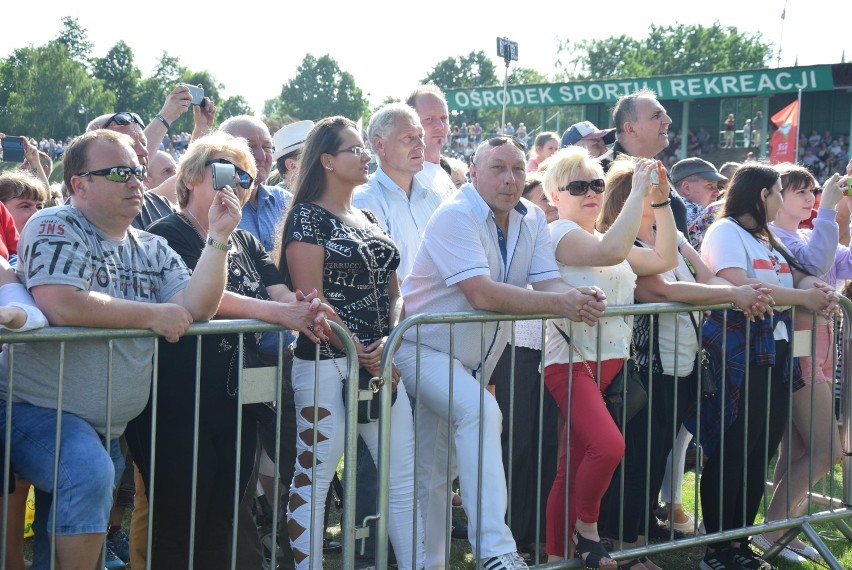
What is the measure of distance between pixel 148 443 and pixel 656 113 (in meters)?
3.82

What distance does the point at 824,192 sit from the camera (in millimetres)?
5684

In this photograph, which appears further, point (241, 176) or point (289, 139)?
point (289, 139)

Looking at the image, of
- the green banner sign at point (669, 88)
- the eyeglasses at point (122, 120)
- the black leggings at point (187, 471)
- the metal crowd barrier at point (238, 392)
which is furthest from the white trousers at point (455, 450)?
the green banner sign at point (669, 88)

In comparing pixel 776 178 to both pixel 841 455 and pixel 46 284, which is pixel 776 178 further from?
pixel 46 284

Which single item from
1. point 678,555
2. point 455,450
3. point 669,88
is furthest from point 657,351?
point 669,88

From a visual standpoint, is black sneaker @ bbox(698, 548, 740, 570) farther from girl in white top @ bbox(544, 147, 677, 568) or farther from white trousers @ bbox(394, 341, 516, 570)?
white trousers @ bbox(394, 341, 516, 570)

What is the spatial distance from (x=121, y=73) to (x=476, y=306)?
10111 centimetres

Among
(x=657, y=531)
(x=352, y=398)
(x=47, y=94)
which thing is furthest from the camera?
(x=47, y=94)

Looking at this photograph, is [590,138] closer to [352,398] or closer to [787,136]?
[352,398]

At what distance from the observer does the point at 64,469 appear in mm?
3133

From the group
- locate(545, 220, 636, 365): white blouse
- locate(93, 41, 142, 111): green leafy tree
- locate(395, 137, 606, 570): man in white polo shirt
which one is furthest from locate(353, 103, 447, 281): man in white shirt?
locate(93, 41, 142, 111): green leafy tree

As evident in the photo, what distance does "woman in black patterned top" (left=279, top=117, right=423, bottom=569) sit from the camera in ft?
12.9

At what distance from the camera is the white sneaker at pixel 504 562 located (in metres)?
3.85

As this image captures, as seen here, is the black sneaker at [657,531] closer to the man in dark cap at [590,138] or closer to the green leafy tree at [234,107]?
the man in dark cap at [590,138]
